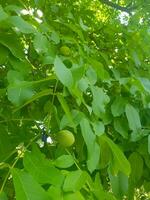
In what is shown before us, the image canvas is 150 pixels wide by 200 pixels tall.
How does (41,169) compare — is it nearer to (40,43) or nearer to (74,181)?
(74,181)

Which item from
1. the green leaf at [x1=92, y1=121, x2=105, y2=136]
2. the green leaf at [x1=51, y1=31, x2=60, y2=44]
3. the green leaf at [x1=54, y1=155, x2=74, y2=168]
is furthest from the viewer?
→ the green leaf at [x1=51, y1=31, x2=60, y2=44]

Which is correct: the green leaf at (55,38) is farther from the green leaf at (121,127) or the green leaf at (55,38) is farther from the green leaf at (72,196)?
the green leaf at (72,196)

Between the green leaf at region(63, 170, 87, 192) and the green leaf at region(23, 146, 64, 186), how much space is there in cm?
2

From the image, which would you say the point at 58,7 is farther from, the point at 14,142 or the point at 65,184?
the point at 65,184

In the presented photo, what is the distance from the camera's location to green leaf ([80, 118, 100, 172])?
1.36 m

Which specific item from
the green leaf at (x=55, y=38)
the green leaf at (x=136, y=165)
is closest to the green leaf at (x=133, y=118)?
the green leaf at (x=136, y=165)

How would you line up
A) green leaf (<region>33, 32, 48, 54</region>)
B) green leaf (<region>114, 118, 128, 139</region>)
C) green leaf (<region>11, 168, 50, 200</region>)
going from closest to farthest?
green leaf (<region>11, 168, 50, 200</region>) → green leaf (<region>33, 32, 48, 54</region>) → green leaf (<region>114, 118, 128, 139</region>)

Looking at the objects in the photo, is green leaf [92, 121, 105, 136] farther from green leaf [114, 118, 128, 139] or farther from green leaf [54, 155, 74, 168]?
green leaf [114, 118, 128, 139]

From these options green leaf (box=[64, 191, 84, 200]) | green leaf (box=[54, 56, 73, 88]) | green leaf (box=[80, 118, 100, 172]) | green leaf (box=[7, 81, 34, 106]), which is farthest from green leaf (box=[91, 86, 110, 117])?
green leaf (box=[64, 191, 84, 200])

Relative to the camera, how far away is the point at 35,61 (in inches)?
86.9

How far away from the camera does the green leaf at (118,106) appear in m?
1.80

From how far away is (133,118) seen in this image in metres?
1.77

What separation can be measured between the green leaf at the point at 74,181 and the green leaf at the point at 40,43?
1.96 feet

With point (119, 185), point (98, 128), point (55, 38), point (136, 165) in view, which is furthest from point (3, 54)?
point (136, 165)
